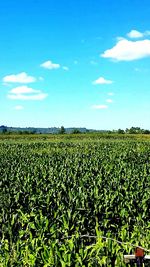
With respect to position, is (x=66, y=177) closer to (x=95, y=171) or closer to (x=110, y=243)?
(x=95, y=171)

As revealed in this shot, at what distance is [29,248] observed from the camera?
592 centimetres

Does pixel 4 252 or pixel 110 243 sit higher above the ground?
pixel 110 243

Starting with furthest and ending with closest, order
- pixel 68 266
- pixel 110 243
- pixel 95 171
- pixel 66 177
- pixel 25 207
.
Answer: pixel 95 171 → pixel 66 177 → pixel 25 207 → pixel 110 243 → pixel 68 266

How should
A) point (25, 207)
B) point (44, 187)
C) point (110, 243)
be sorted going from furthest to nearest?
point (44, 187)
point (25, 207)
point (110, 243)

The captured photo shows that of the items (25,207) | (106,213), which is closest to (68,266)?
(106,213)

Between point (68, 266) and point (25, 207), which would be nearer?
point (68, 266)

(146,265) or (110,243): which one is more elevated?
(110,243)

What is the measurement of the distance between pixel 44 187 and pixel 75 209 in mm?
2693

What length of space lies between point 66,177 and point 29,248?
8.94 meters

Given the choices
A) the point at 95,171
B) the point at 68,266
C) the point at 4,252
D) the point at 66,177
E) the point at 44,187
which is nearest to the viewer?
the point at 68,266

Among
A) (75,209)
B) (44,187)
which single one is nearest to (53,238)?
(75,209)

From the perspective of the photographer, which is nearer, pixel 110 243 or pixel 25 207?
pixel 110 243

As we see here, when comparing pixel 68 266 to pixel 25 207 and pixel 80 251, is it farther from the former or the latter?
pixel 25 207

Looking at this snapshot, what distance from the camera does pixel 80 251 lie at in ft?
17.4
